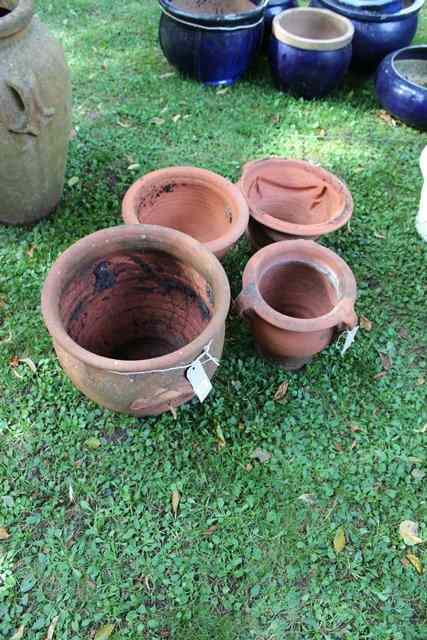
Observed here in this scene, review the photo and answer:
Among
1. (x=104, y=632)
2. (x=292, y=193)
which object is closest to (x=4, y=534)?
(x=104, y=632)

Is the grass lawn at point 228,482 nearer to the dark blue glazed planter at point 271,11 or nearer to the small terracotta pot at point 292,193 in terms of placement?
the small terracotta pot at point 292,193

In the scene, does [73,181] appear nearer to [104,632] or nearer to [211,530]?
[211,530]

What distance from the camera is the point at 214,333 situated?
2.07 metres

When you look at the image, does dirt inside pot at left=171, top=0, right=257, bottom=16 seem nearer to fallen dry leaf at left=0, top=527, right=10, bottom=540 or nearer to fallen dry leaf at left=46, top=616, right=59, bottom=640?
fallen dry leaf at left=0, top=527, right=10, bottom=540

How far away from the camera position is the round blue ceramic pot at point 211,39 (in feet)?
12.8

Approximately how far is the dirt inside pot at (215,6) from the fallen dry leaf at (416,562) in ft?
13.3

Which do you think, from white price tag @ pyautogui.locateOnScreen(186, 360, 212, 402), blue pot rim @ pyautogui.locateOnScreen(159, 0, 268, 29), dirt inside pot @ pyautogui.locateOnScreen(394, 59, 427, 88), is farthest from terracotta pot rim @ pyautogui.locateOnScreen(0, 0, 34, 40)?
dirt inside pot @ pyautogui.locateOnScreen(394, 59, 427, 88)

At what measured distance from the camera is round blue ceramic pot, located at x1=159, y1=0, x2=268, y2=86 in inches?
154

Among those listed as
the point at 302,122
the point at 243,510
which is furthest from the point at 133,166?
the point at 243,510

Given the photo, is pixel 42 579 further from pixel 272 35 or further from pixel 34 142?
pixel 272 35

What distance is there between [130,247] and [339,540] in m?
1.52

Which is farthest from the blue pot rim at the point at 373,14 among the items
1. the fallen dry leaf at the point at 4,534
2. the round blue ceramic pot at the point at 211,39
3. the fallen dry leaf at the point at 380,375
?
the fallen dry leaf at the point at 4,534

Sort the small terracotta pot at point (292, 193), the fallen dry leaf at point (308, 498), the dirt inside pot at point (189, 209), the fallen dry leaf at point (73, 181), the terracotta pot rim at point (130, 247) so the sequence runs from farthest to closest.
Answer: the fallen dry leaf at point (73, 181) → the small terracotta pot at point (292, 193) → the dirt inside pot at point (189, 209) → the fallen dry leaf at point (308, 498) → the terracotta pot rim at point (130, 247)

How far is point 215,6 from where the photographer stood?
4.42m
